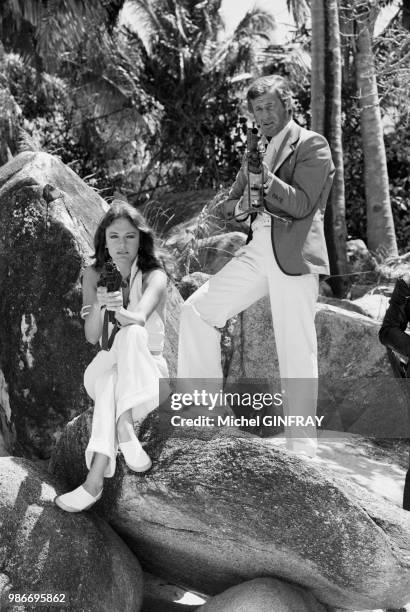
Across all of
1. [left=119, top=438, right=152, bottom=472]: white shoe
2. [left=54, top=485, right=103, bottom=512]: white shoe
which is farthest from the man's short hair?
[left=54, top=485, right=103, bottom=512]: white shoe

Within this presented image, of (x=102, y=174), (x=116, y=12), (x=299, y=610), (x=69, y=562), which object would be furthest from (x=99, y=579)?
(x=116, y=12)

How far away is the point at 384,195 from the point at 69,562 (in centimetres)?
830

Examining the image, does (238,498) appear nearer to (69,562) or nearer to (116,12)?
(69,562)

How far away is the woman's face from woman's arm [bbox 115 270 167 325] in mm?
167

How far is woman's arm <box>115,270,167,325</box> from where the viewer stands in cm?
394

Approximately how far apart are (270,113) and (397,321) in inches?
51.7

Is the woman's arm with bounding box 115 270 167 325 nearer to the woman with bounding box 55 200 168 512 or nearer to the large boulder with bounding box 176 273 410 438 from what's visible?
the woman with bounding box 55 200 168 512

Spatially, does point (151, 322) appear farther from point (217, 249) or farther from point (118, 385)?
point (217, 249)

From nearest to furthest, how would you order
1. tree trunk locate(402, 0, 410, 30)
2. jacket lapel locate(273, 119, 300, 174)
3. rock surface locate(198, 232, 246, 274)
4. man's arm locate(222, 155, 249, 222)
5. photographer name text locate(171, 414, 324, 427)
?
photographer name text locate(171, 414, 324, 427), jacket lapel locate(273, 119, 300, 174), man's arm locate(222, 155, 249, 222), rock surface locate(198, 232, 246, 274), tree trunk locate(402, 0, 410, 30)

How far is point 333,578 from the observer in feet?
12.4

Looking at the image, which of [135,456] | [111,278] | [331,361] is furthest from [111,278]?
[331,361]

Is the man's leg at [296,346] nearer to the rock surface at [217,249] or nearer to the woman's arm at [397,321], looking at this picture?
the woman's arm at [397,321]

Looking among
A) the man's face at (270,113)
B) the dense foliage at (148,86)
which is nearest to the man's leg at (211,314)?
the man's face at (270,113)

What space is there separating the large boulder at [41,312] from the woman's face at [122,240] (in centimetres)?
108
